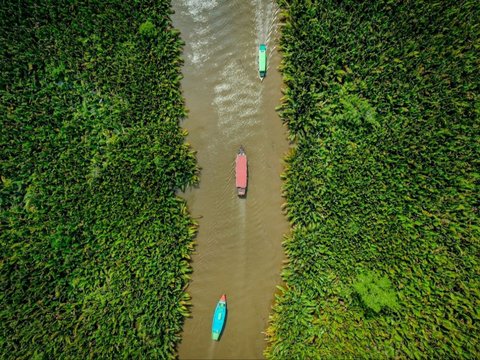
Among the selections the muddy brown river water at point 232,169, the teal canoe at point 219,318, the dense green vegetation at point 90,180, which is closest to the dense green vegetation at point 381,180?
the muddy brown river water at point 232,169

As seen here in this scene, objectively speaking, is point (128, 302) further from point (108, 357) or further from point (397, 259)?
point (397, 259)

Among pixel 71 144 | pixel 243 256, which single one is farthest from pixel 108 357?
pixel 71 144

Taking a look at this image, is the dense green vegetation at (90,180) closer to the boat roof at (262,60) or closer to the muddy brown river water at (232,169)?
the muddy brown river water at (232,169)

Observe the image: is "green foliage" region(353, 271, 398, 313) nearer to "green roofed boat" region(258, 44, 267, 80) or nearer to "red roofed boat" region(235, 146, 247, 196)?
"red roofed boat" region(235, 146, 247, 196)

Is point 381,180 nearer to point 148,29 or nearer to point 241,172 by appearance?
point 241,172

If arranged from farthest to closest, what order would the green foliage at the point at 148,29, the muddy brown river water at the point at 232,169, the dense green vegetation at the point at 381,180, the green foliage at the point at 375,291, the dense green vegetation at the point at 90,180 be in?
the muddy brown river water at the point at 232,169, the green foliage at the point at 148,29, the dense green vegetation at the point at 90,180, the green foliage at the point at 375,291, the dense green vegetation at the point at 381,180

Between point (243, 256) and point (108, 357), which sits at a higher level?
point (243, 256)
